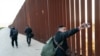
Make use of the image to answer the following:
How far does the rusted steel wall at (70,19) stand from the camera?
455 inches

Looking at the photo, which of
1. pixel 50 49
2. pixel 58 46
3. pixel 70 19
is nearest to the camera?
pixel 58 46

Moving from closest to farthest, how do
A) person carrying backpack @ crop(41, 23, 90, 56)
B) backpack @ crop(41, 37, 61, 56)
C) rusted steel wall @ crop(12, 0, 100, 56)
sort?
person carrying backpack @ crop(41, 23, 90, 56)
backpack @ crop(41, 37, 61, 56)
rusted steel wall @ crop(12, 0, 100, 56)

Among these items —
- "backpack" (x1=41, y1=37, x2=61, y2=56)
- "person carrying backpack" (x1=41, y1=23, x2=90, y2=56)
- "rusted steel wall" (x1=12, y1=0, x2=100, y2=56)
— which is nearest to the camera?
"person carrying backpack" (x1=41, y1=23, x2=90, y2=56)

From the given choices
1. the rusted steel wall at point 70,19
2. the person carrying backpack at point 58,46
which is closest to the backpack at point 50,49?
the person carrying backpack at point 58,46

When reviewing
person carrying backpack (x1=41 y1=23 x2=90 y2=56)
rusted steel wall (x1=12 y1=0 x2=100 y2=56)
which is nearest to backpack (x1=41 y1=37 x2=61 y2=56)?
person carrying backpack (x1=41 y1=23 x2=90 y2=56)

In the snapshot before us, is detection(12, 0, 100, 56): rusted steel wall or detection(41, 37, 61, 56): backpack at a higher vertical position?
detection(41, 37, 61, 56): backpack

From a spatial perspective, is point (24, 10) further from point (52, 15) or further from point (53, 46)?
point (53, 46)

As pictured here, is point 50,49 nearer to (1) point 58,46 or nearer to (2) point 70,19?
(1) point 58,46

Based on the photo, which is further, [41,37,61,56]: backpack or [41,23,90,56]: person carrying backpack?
[41,37,61,56]: backpack

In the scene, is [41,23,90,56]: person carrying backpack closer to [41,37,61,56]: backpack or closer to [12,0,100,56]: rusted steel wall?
[41,37,61,56]: backpack

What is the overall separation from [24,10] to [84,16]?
17112mm

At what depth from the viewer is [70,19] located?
15.0 m

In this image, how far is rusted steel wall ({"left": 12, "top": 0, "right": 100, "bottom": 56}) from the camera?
11.6 metres

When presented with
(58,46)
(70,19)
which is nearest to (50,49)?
(58,46)
